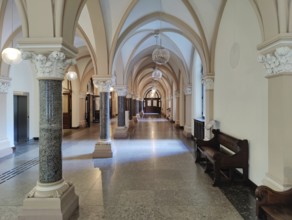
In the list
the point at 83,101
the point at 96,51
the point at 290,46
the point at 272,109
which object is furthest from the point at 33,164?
the point at 83,101

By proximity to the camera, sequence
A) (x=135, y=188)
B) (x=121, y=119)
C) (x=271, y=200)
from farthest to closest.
A: (x=121, y=119) → (x=135, y=188) → (x=271, y=200)

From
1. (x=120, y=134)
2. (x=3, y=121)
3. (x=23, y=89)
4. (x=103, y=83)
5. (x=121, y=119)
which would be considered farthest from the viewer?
(x=121, y=119)

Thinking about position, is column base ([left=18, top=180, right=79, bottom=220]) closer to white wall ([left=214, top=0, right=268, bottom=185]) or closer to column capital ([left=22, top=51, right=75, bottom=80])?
column capital ([left=22, top=51, right=75, bottom=80])

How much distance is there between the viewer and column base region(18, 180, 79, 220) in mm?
2852

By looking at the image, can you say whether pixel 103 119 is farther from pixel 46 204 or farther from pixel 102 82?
pixel 46 204

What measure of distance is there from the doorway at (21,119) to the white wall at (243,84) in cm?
762

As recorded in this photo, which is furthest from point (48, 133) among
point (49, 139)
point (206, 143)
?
point (206, 143)

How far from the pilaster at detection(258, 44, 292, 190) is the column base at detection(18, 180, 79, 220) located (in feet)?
8.90

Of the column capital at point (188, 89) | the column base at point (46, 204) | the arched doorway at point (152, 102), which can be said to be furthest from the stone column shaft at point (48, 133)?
the arched doorway at point (152, 102)

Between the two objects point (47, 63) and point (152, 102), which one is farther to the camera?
point (152, 102)

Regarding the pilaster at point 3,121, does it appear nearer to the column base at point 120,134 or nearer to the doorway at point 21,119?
the doorway at point 21,119

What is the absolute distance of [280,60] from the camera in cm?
285

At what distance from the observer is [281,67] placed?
2.88 metres

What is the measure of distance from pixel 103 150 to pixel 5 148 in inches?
119
